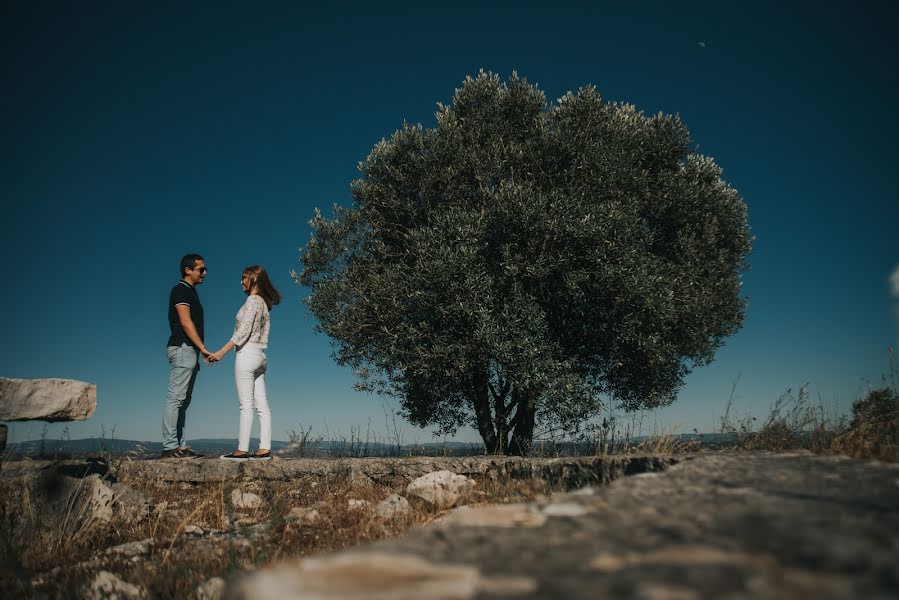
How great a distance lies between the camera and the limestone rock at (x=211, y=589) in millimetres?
2891

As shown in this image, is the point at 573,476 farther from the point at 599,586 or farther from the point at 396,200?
the point at 396,200

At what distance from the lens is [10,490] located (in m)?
5.00

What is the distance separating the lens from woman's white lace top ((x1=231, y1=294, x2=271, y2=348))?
719 centimetres

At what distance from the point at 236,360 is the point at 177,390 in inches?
42.0

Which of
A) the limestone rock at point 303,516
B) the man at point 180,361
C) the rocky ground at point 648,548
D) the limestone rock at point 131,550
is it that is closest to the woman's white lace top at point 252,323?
the man at point 180,361

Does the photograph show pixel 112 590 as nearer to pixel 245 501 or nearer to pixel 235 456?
pixel 245 501

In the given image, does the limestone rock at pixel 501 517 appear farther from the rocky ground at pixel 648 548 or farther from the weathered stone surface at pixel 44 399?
the weathered stone surface at pixel 44 399

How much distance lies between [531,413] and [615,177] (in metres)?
6.09

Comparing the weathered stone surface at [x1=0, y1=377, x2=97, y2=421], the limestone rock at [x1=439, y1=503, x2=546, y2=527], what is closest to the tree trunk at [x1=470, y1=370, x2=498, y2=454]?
the weathered stone surface at [x1=0, y1=377, x2=97, y2=421]

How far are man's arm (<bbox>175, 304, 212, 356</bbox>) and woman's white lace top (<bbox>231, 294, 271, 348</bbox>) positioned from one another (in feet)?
2.16

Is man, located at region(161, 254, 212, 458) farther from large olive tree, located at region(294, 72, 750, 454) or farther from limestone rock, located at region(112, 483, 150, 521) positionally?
large olive tree, located at region(294, 72, 750, 454)

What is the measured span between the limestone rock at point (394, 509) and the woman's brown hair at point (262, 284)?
4.14 meters

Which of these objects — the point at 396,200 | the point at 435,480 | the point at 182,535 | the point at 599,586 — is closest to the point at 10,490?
the point at 182,535

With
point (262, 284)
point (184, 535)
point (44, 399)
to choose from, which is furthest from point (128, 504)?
point (262, 284)
